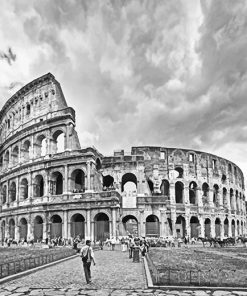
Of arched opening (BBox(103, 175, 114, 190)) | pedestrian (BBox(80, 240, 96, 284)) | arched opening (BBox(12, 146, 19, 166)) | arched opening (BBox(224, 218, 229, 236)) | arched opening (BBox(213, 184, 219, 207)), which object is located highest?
arched opening (BBox(12, 146, 19, 166))

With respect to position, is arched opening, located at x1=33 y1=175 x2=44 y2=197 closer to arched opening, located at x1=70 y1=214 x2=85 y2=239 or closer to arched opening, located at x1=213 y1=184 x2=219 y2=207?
arched opening, located at x1=70 y1=214 x2=85 y2=239

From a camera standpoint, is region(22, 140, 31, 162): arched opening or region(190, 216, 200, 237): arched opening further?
region(190, 216, 200, 237): arched opening

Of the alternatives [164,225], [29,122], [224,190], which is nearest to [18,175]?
Answer: [29,122]

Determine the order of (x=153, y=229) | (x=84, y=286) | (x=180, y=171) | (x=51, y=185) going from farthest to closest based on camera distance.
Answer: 1. (x=180, y=171)
2. (x=51, y=185)
3. (x=153, y=229)
4. (x=84, y=286)

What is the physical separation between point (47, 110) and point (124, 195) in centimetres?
1309

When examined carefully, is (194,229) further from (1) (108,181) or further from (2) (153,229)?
(1) (108,181)

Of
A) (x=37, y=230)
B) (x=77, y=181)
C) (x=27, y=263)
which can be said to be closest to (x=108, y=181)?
(x=77, y=181)

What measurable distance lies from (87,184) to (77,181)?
5037 mm

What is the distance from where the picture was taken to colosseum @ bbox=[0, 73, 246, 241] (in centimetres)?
3159

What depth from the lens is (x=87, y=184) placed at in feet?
103

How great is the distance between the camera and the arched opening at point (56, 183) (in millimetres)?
34094

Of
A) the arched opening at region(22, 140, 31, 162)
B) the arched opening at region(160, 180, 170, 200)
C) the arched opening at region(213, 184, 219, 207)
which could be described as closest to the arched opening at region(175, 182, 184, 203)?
the arched opening at region(160, 180, 170, 200)

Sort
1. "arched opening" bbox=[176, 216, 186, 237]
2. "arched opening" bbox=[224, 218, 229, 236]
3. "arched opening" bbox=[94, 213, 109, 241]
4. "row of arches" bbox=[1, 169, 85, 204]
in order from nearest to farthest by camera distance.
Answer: "arched opening" bbox=[94, 213, 109, 241], "row of arches" bbox=[1, 169, 85, 204], "arched opening" bbox=[176, 216, 186, 237], "arched opening" bbox=[224, 218, 229, 236]

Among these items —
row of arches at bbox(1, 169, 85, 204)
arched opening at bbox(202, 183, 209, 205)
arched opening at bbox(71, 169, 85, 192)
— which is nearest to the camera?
arched opening at bbox(71, 169, 85, 192)
